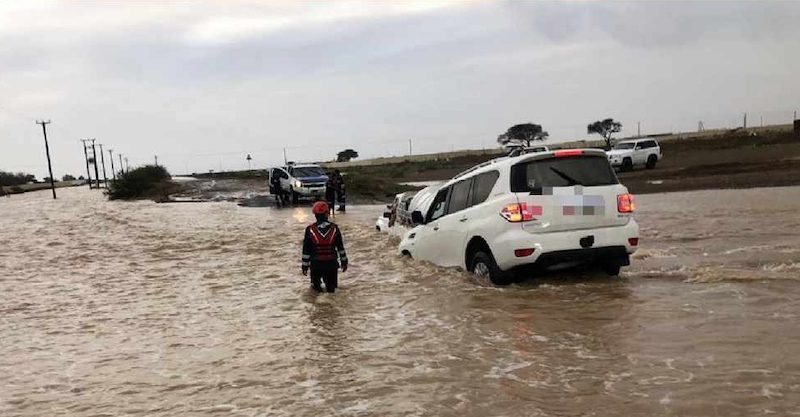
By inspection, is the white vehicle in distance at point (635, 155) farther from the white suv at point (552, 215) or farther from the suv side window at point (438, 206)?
the white suv at point (552, 215)

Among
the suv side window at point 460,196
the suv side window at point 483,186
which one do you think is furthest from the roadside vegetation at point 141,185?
the suv side window at point 483,186

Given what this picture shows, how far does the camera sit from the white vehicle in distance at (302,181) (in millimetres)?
28906

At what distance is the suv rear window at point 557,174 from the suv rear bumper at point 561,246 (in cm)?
54

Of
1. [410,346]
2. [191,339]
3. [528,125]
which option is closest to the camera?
[410,346]

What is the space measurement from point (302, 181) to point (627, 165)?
18391mm

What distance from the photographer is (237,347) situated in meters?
6.67

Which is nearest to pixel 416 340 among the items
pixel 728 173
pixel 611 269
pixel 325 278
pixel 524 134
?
pixel 325 278

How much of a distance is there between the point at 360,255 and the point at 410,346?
277 inches

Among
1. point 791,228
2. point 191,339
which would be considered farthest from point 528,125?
point 191,339

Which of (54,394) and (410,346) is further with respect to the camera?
(410,346)

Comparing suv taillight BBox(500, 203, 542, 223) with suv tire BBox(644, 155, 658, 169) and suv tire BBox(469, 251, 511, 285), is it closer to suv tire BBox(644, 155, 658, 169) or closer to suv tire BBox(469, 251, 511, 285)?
suv tire BBox(469, 251, 511, 285)

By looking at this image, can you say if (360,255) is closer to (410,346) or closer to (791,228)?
(410,346)

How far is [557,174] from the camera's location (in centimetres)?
772

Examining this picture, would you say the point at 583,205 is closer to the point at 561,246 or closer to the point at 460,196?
the point at 561,246
